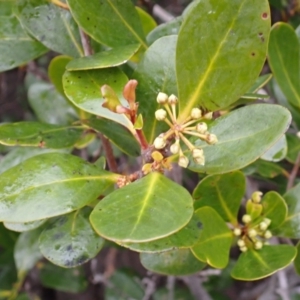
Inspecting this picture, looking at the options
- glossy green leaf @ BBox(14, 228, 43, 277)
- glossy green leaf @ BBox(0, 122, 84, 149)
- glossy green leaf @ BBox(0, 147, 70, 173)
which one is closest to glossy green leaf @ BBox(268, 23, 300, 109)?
glossy green leaf @ BBox(0, 122, 84, 149)

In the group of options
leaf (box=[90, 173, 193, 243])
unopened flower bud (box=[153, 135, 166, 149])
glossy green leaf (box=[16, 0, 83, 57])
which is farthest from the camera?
glossy green leaf (box=[16, 0, 83, 57])

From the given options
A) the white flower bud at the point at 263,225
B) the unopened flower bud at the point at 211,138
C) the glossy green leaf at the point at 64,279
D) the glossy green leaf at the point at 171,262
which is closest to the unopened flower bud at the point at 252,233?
the white flower bud at the point at 263,225

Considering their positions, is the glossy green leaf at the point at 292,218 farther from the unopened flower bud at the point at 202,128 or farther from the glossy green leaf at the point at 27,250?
the glossy green leaf at the point at 27,250

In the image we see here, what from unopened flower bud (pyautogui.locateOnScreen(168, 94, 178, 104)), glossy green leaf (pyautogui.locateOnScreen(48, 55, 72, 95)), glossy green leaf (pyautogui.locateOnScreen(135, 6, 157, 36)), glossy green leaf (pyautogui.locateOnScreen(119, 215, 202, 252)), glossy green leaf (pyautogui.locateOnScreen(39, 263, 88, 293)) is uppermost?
unopened flower bud (pyautogui.locateOnScreen(168, 94, 178, 104))

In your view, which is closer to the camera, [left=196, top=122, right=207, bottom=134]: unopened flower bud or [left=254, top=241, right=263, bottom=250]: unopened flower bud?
[left=196, top=122, right=207, bottom=134]: unopened flower bud

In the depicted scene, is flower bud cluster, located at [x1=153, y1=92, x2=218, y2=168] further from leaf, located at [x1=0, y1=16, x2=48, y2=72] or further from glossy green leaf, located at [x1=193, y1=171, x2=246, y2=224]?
leaf, located at [x1=0, y1=16, x2=48, y2=72]

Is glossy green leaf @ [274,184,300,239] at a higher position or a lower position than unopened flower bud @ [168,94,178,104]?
lower
